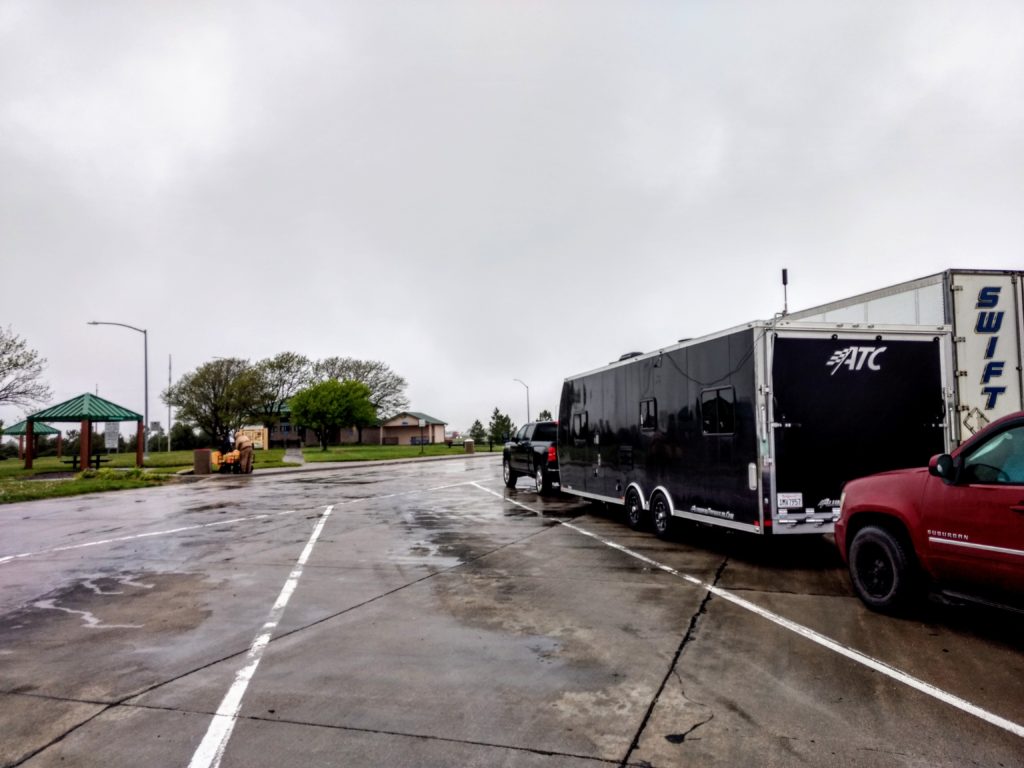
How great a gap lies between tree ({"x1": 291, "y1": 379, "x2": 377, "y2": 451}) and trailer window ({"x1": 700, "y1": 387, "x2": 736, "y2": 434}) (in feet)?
189

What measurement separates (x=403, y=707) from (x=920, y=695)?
3.31m

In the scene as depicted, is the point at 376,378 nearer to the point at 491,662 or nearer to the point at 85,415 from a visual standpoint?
the point at 85,415

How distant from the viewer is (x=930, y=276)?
936 cm

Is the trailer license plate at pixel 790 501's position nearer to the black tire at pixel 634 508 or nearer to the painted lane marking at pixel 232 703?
the black tire at pixel 634 508

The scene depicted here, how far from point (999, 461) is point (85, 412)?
38.9 m

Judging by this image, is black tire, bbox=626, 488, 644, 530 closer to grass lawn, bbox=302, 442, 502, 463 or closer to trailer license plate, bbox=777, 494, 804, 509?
trailer license plate, bbox=777, 494, 804, 509

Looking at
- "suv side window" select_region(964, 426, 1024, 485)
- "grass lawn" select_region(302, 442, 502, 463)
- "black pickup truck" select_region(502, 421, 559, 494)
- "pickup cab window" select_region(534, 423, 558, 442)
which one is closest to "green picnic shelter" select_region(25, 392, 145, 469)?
"grass lawn" select_region(302, 442, 502, 463)

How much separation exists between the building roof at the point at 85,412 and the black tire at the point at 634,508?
106ft

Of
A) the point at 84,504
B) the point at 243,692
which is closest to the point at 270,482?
the point at 84,504

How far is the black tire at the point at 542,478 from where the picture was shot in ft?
60.3

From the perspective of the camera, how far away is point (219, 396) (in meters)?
58.7

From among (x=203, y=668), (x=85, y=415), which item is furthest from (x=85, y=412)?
(x=203, y=668)

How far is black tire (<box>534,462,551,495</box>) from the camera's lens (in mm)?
18388

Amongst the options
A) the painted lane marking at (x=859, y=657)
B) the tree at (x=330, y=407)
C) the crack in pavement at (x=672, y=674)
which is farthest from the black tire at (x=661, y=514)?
the tree at (x=330, y=407)
